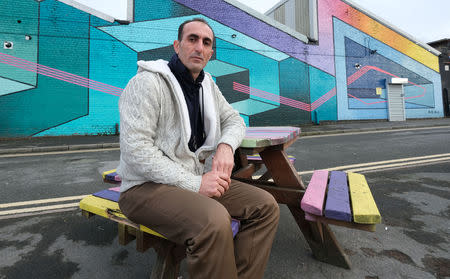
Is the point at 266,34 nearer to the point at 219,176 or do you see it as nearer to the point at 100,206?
the point at 219,176

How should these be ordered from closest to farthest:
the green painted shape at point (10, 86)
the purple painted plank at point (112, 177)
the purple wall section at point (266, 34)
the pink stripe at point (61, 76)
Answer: the purple painted plank at point (112, 177) < the green painted shape at point (10, 86) < the pink stripe at point (61, 76) < the purple wall section at point (266, 34)

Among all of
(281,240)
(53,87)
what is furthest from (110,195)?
(53,87)

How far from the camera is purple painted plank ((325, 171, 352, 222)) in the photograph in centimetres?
134

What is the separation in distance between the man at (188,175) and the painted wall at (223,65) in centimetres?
1081

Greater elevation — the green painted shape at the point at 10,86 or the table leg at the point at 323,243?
the green painted shape at the point at 10,86

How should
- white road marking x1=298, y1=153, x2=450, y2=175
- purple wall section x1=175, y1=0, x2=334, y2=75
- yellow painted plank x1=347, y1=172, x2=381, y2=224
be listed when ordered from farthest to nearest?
purple wall section x1=175, y1=0, x2=334, y2=75
white road marking x1=298, y1=153, x2=450, y2=175
yellow painted plank x1=347, y1=172, x2=381, y2=224

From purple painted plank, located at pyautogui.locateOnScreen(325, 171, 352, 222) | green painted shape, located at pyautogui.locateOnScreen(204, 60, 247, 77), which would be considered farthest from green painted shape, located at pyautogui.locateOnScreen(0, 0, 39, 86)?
purple painted plank, located at pyautogui.locateOnScreen(325, 171, 352, 222)

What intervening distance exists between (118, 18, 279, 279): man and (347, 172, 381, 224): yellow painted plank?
46 cm

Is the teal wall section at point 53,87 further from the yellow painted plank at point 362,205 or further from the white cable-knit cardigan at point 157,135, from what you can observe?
the yellow painted plank at point 362,205

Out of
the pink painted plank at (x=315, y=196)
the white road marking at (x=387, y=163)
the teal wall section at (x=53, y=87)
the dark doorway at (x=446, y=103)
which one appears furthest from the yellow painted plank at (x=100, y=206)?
the dark doorway at (x=446, y=103)

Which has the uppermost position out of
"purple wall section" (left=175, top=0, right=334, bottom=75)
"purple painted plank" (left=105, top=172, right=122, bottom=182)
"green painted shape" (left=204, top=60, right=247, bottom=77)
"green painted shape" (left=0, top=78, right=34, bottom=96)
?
"purple wall section" (left=175, top=0, right=334, bottom=75)

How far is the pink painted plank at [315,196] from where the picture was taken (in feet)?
4.66

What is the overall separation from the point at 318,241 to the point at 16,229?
2927 millimetres

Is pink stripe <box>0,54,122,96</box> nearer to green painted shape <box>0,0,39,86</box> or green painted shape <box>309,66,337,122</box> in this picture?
green painted shape <box>0,0,39,86</box>
